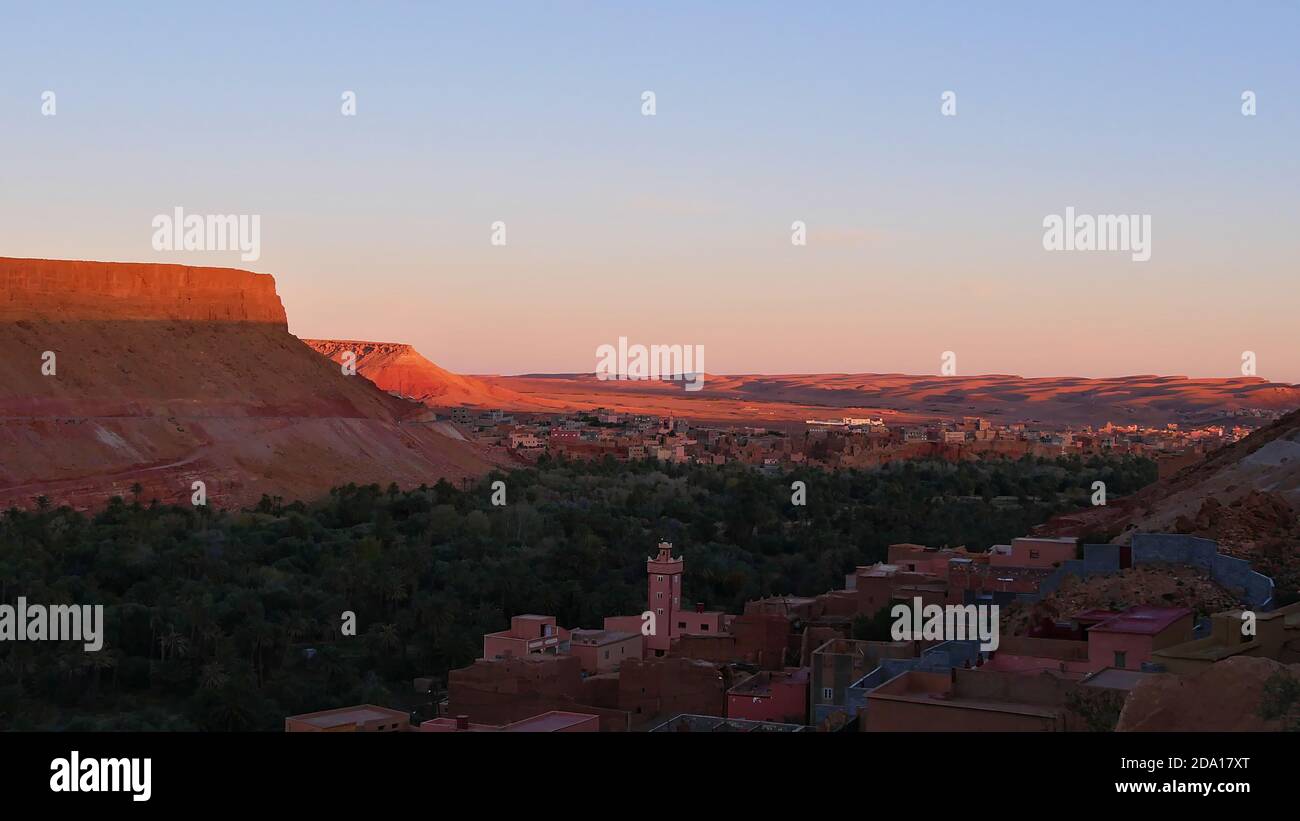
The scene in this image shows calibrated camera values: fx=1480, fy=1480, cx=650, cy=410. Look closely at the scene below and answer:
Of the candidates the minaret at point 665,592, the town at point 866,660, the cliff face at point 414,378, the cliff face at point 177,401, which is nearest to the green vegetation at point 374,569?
the minaret at point 665,592

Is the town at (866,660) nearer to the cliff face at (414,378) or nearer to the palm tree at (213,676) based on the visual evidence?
the palm tree at (213,676)

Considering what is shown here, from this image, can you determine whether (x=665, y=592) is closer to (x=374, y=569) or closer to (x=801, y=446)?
(x=374, y=569)

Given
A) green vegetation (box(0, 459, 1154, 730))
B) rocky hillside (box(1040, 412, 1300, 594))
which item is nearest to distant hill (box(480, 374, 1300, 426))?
green vegetation (box(0, 459, 1154, 730))

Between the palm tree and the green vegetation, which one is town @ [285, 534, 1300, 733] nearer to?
the green vegetation

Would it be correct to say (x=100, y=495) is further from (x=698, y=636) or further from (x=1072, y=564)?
(x=1072, y=564)
